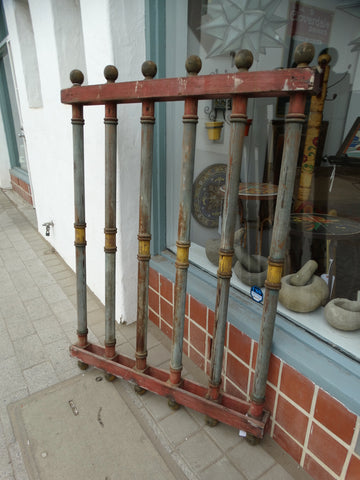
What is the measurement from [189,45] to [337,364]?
6.33 ft

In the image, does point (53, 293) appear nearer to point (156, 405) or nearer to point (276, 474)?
point (156, 405)

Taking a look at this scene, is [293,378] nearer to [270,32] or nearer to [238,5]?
[238,5]

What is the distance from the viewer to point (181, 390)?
5.46 ft

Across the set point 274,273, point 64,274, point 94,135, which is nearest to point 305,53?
point 274,273

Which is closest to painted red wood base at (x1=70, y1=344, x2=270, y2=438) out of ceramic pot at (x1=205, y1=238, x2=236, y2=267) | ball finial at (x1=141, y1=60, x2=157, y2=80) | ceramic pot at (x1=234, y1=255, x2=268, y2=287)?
ceramic pot at (x1=234, y1=255, x2=268, y2=287)

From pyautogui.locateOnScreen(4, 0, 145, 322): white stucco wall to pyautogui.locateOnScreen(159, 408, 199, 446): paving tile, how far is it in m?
0.88

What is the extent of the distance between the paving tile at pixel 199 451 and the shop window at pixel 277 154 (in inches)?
28.4

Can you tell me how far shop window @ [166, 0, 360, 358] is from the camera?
190 cm

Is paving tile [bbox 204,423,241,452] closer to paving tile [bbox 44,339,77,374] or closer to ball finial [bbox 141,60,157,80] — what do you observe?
paving tile [bbox 44,339,77,374]

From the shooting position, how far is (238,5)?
1.96 metres

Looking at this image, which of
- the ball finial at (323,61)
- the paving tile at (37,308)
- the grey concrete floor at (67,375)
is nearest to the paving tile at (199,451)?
the grey concrete floor at (67,375)

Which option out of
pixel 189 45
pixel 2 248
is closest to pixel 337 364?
pixel 189 45

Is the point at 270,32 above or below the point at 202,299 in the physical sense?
above

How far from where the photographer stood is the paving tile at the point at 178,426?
1610 millimetres
